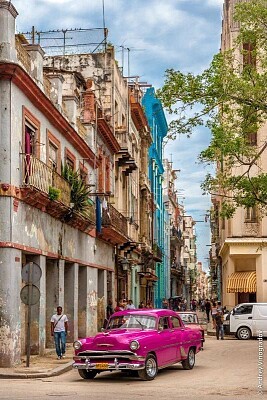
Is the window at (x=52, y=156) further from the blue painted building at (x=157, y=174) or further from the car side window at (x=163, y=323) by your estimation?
the blue painted building at (x=157, y=174)

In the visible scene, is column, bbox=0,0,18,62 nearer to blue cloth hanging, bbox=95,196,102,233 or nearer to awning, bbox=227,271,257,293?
blue cloth hanging, bbox=95,196,102,233

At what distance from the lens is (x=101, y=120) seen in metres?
31.6

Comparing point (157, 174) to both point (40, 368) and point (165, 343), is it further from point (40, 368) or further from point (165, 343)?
point (165, 343)

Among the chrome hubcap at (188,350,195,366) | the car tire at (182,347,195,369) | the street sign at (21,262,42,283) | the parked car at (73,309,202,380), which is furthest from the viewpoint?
the chrome hubcap at (188,350,195,366)

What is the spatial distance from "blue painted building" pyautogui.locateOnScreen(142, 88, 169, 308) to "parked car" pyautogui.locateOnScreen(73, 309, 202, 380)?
35.1 metres

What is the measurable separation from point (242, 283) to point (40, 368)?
25436 mm

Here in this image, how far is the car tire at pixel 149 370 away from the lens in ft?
50.9

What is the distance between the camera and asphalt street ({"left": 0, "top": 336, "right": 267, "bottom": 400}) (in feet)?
42.6

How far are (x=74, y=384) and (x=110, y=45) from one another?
966 inches

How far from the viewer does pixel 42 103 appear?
21781 millimetres

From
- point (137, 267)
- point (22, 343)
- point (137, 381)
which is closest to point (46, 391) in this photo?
point (137, 381)

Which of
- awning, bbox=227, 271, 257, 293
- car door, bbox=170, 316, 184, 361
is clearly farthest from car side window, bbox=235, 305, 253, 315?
car door, bbox=170, 316, 184, 361

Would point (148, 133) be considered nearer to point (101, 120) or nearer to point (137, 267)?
point (137, 267)

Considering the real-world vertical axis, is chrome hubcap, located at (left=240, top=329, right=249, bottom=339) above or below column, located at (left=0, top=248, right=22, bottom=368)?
below
